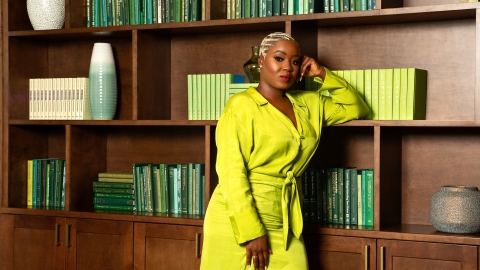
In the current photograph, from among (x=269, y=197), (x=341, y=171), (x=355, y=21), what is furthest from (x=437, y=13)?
(x=269, y=197)

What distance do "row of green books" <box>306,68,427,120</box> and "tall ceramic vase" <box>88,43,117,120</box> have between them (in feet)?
4.07

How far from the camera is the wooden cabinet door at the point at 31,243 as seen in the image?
3.73 metres

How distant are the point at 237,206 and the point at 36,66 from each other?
1.94 metres

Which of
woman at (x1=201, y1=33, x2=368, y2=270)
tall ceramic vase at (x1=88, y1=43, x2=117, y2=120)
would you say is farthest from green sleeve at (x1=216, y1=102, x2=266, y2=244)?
tall ceramic vase at (x1=88, y1=43, x2=117, y2=120)

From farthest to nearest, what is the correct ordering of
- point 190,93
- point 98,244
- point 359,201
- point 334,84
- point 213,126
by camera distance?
1. point 98,244
2. point 190,93
3. point 213,126
4. point 359,201
5. point 334,84

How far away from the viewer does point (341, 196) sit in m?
3.22

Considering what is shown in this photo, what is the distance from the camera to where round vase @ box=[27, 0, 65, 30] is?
12.5ft

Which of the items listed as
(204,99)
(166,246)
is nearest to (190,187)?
(166,246)

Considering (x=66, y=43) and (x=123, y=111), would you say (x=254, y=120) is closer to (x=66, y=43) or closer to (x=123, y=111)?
(x=123, y=111)

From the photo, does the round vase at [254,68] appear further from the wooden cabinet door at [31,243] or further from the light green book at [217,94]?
the wooden cabinet door at [31,243]

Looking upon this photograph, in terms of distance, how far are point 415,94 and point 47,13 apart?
195cm

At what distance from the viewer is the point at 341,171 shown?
3.22 m

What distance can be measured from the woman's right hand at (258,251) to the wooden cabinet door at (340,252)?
560 mm

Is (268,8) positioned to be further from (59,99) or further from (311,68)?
(59,99)
